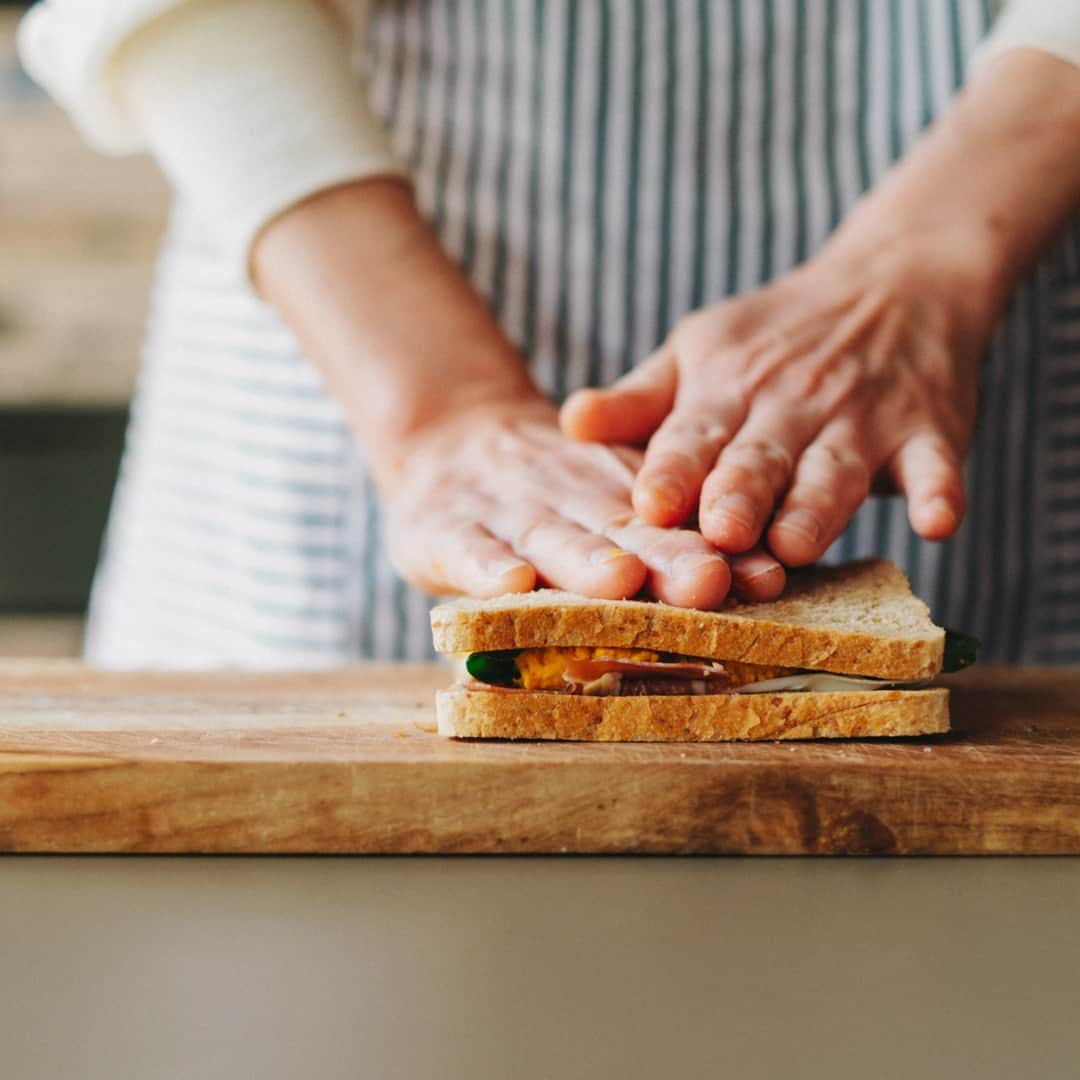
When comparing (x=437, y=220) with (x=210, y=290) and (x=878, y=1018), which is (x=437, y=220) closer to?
(x=210, y=290)

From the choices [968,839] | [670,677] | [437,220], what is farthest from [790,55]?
[968,839]

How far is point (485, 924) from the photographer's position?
2.58ft

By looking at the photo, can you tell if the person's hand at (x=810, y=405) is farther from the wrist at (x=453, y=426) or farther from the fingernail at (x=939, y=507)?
the wrist at (x=453, y=426)

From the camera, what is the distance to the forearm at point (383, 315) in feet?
4.67

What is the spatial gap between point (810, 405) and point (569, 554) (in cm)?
35

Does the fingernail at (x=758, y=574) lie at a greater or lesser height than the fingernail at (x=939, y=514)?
lesser

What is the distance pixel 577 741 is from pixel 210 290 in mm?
1098

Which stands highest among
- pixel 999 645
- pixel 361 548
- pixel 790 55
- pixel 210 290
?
pixel 790 55

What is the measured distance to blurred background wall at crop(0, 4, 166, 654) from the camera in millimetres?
3203

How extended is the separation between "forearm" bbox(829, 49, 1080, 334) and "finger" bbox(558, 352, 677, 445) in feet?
0.99

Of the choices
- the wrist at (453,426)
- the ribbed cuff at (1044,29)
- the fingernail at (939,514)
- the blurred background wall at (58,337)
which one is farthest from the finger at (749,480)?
the blurred background wall at (58,337)

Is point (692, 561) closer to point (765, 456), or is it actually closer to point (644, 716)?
point (644, 716)

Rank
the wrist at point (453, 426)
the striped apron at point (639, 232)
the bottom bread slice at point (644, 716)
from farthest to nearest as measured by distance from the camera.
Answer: the striped apron at point (639, 232) < the wrist at point (453, 426) < the bottom bread slice at point (644, 716)

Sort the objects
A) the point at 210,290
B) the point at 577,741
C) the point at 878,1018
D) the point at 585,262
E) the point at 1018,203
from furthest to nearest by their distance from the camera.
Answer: the point at 210,290 < the point at 585,262 < the point at 1018,203 < the point at 577,741 < the point at 878,1018
